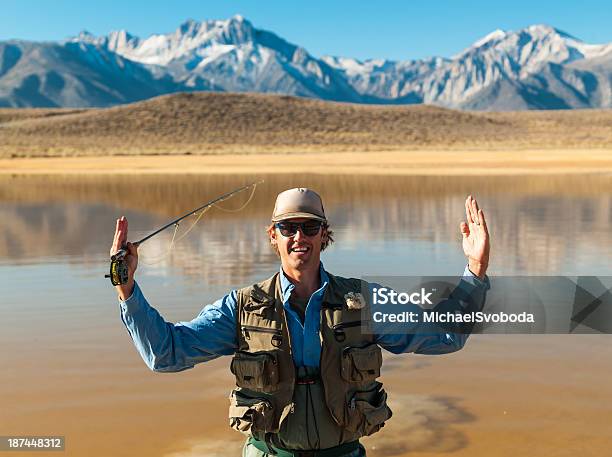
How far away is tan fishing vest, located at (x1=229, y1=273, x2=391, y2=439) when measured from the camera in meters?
3.32

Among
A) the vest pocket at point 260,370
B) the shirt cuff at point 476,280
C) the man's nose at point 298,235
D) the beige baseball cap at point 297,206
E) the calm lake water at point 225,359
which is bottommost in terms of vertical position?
the calm lake water at point 225,359

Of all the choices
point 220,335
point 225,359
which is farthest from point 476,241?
point 225,359

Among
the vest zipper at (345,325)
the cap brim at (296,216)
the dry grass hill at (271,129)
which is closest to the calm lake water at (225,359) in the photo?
the vest zipper at (345,325)

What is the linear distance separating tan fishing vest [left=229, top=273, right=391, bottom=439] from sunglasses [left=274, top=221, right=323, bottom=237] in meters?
0.24

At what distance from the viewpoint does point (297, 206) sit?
3.38m

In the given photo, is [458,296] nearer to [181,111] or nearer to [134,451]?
[134,451]

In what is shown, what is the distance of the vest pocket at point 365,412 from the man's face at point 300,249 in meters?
0.56

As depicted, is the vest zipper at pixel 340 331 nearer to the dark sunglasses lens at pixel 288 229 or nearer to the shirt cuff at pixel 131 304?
the dark sunglasses lens at pixel 288 229

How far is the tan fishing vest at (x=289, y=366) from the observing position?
3.32 meters

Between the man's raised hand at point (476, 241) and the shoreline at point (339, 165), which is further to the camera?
the shoreline at point (339, 165)

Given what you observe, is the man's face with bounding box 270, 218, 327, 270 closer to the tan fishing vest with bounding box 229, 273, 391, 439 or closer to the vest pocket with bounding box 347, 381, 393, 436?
the tan fishing vest with bounding box 229, 273, 391, 439

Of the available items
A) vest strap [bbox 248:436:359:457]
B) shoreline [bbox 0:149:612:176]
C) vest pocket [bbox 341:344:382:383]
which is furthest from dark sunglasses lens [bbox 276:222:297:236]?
shoreline [bbox 0:149:612:176]

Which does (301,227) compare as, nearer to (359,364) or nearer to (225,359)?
(359,364)

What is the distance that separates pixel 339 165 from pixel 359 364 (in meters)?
46.8
